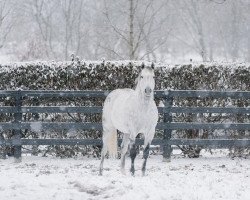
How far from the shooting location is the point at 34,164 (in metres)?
10.9

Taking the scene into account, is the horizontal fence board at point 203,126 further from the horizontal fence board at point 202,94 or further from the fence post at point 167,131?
the horizontal fence board at point 202,94

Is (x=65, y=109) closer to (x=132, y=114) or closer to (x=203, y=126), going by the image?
(x=132, y=114)

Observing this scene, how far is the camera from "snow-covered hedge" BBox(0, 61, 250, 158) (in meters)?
11.4

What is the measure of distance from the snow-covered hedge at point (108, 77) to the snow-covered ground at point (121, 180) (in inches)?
46.5

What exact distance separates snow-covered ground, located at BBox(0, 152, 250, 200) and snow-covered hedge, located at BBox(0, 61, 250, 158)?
1.18 meters

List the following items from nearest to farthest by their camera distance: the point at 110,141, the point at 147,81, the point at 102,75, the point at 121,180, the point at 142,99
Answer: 1. the point at 147,81
2. the point at 121,180
3. the point at 142,99
4. the point at 110,141
5. the point at 102,75

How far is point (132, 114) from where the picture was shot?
9062 mm

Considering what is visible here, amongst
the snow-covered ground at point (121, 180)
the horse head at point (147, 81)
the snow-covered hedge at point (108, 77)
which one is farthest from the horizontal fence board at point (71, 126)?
the horse head at point (147, 81)

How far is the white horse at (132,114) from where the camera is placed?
8.62 metres

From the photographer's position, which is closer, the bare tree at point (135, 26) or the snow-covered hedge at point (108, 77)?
the snow-covered hedge at point (108, 77)

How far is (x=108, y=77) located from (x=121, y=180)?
Result: 342 centimetres

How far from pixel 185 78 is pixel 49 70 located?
308 centimetres

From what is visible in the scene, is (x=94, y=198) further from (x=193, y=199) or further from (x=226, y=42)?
(x=226, y=42)

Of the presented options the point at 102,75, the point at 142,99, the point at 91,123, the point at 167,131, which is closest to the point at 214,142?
the point at 167,131
